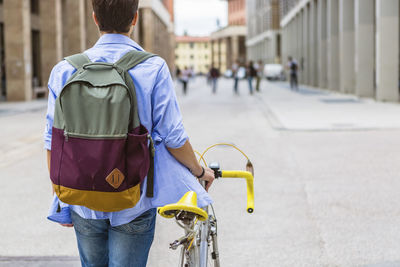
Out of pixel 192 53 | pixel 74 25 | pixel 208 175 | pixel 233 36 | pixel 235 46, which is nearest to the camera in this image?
pixel 208 175

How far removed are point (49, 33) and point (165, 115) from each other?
3101cm

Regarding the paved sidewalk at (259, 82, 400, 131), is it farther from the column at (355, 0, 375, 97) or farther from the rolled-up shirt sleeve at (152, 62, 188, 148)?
the rolled-up shirt sleeve at (152, 62, 188, 148)

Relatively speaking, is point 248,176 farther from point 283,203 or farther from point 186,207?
point 283,203

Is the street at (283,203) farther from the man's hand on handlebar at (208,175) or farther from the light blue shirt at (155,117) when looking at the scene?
the light blue shirt at (155,117)

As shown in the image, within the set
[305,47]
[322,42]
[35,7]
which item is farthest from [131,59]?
[305,47]

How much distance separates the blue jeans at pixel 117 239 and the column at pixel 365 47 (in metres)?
24.7

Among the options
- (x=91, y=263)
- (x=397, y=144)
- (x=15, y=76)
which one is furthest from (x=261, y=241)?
(x=15, y=76)

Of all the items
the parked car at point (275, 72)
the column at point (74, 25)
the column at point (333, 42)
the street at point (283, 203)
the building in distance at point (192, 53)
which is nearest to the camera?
the street at point (283, 203)

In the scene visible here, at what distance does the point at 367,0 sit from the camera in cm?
2589

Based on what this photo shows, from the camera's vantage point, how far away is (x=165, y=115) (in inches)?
92.1

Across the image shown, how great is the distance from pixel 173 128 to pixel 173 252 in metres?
2.82

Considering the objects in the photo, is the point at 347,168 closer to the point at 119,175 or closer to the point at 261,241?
the point at 261,241

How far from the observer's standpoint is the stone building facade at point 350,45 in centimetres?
2273

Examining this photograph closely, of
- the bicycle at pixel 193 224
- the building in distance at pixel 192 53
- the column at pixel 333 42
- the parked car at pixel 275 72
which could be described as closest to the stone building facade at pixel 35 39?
the column at pixel 333 42
